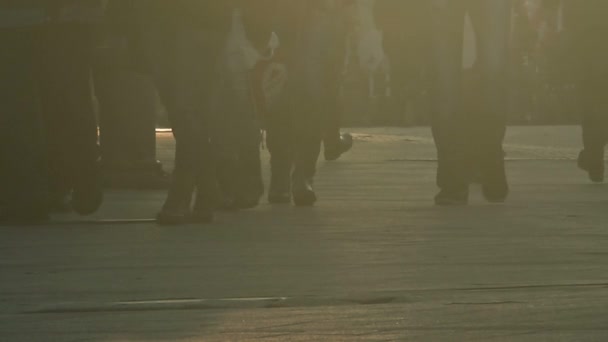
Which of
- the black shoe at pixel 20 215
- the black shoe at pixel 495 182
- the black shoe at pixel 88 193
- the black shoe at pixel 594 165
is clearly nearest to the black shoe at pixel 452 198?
the black shoe at pixel 495 182

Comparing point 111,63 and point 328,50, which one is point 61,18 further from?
point 111,63

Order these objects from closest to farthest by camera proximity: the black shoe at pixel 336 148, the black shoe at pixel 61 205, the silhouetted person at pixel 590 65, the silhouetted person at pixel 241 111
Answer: the black shoe at pixel 61 205, the silhouetted person at pixel 241 111, the silhouetted person at pixel 590 65, the black shoe at pixel 336 148

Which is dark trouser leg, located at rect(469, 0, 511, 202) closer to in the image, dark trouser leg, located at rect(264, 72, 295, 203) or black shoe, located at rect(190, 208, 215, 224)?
dark trouser leg, located at rect(264, 72, 295, 203)

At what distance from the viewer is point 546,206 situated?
9617mm

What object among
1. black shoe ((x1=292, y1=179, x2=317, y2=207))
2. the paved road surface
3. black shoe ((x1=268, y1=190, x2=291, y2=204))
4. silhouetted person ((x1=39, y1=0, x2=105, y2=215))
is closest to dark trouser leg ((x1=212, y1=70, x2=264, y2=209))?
the paved road surface

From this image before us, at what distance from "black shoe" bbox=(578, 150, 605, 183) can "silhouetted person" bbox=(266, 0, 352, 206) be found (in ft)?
8.47

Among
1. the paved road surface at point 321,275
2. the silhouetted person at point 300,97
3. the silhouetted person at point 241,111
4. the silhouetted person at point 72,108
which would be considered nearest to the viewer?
the paved road surface at point 321,275

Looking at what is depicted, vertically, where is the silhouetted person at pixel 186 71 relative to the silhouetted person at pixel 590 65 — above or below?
above

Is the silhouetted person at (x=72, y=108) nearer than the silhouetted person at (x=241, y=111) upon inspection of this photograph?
Yes

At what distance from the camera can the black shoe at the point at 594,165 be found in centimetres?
1212

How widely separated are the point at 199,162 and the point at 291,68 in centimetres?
159

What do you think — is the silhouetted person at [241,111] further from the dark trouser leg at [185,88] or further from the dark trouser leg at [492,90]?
the dark trouser leg at [492,90]

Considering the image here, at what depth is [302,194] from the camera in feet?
32.4

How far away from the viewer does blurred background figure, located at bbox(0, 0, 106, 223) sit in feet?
27.1
